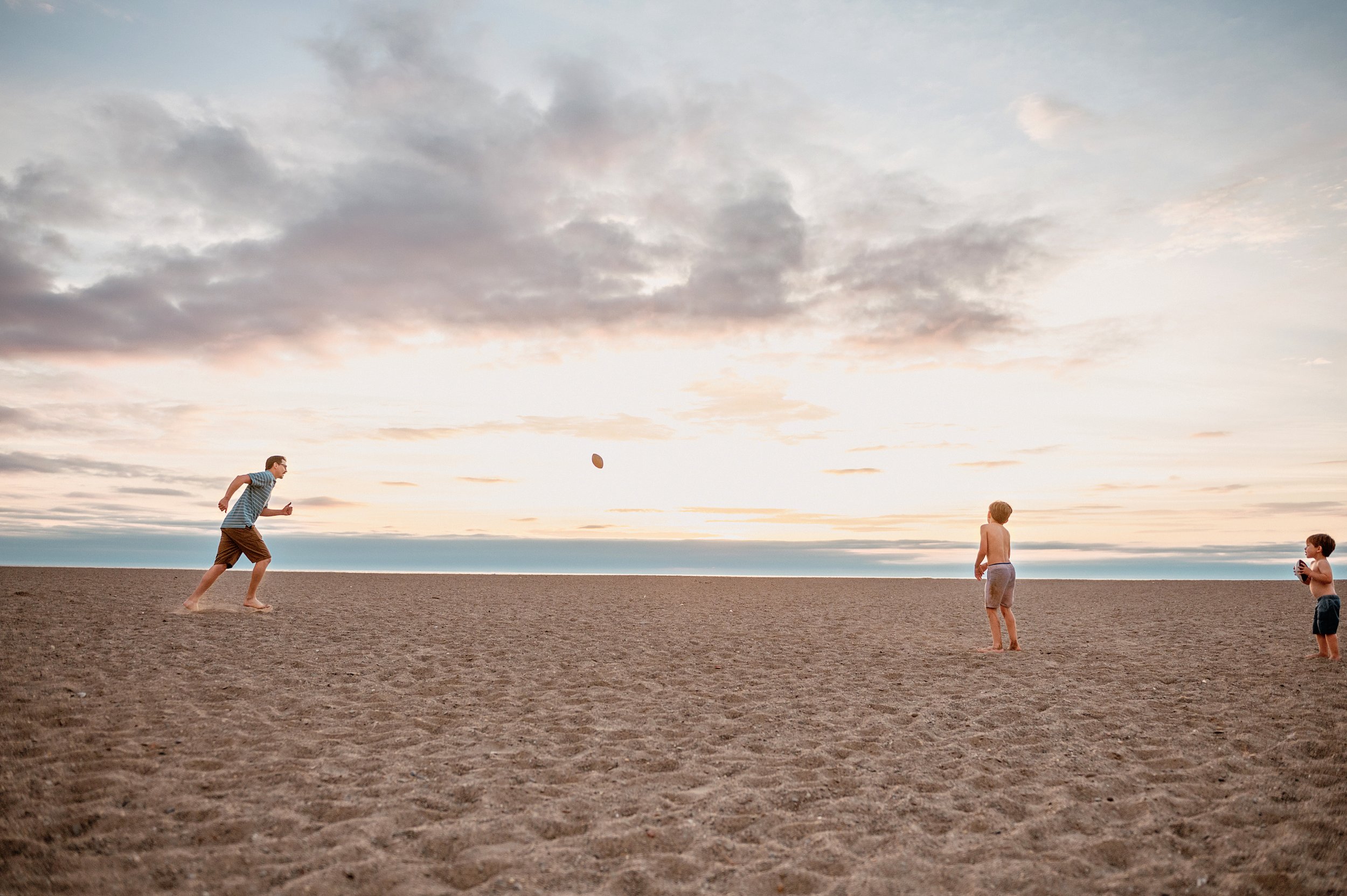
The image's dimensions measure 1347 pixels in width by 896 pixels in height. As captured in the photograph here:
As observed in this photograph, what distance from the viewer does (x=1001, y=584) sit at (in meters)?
9.75

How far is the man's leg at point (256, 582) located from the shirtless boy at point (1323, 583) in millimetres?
14396

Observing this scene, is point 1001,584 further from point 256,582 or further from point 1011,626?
point 256,582

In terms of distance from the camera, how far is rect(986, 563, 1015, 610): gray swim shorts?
9711mm

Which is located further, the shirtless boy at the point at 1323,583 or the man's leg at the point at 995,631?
the man's leg at the point at 995,631

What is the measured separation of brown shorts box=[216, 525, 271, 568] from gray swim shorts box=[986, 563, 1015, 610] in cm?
1077

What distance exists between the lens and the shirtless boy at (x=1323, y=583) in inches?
365

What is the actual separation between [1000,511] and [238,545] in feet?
36.8

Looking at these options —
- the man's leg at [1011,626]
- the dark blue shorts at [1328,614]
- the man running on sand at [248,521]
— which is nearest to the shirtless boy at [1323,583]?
the dark blue shorts at [1328,614]

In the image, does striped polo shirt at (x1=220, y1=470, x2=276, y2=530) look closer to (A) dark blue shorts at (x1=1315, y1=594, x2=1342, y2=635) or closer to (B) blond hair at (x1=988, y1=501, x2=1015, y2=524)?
(B) blond hair at (x1=988, y1=501, x2=1015, y2=524)

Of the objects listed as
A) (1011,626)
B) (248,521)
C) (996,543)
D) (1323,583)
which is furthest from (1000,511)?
(248,521)

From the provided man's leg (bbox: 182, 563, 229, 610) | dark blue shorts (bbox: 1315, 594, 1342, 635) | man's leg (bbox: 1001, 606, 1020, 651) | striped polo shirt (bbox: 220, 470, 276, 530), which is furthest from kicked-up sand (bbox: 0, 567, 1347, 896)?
striped polo shirt (bbox: 220, 470, 276, 530)

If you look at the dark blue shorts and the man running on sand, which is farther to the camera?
the man running on sand

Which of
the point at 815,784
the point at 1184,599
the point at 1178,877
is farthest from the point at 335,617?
the point at 1184,599

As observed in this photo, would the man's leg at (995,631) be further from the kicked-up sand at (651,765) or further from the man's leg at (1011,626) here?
the kicked-up sand at (651,765)
